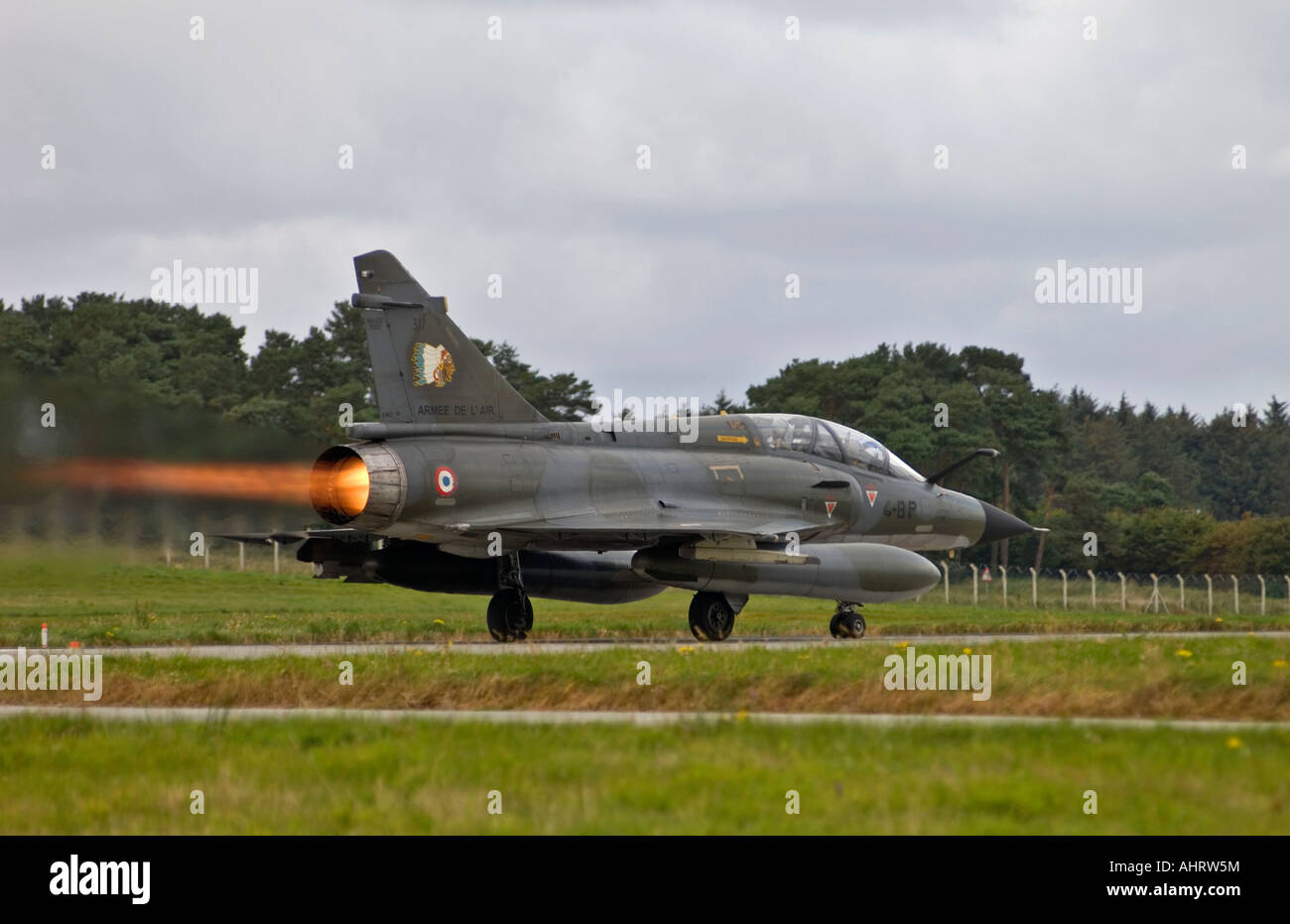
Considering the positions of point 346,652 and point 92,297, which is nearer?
point 346,652

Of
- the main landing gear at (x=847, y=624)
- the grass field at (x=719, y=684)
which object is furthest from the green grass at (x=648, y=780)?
the main landing gear at (x=847, y=624)

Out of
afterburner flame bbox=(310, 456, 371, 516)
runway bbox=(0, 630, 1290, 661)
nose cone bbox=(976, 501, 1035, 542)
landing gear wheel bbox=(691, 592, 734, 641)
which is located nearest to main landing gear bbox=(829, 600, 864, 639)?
runway bbox=(0, 630, 1290, 661)

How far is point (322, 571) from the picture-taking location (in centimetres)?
2227

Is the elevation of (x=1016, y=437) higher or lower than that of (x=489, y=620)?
higher

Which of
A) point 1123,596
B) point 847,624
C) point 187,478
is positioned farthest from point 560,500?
point 1123,596

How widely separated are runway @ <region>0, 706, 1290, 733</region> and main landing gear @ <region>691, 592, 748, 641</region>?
952 cm

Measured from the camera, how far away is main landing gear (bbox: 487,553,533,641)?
21.7 metres

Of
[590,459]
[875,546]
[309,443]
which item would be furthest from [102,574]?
[875,546]

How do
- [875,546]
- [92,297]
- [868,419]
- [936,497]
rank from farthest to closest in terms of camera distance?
[92,297] < [868,419] < [936,497] < [875,546]

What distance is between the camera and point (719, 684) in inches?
551

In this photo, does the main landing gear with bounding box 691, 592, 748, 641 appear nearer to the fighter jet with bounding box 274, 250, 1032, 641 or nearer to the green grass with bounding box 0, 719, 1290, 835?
the fighter jet with bounding box 274, 250, 1032, 641
